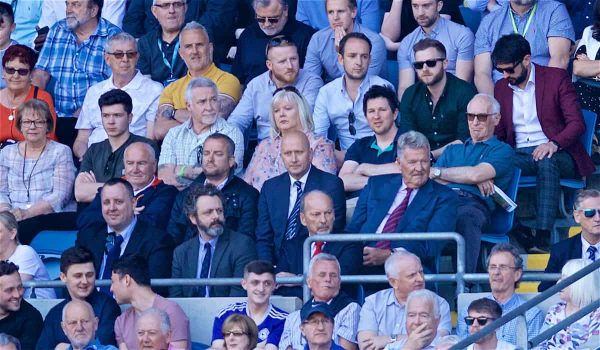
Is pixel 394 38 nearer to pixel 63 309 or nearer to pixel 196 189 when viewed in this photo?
pixel 196 189

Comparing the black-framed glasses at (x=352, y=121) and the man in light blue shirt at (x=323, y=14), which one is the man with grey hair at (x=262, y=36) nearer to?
the man in light blue shirt at (x=323, y=14)

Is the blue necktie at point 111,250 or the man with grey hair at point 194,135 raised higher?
the man with grey hair at point 194,135

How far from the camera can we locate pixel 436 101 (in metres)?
13.6

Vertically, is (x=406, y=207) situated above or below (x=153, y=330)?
above

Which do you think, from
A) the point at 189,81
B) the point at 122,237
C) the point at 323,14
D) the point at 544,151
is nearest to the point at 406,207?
the point at 544,151

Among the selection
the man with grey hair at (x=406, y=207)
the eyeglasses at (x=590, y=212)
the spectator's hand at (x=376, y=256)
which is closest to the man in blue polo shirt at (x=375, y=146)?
the man with grey hair at (x=406, y=207)

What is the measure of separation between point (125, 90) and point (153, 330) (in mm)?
3801

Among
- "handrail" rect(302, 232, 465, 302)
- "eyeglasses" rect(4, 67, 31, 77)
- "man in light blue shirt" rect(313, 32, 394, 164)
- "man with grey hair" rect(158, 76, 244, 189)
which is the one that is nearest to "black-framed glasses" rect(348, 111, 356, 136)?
"man in light blue shirt" rect(313, 32, 394, 164)

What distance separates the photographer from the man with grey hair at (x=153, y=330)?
36.6 ft

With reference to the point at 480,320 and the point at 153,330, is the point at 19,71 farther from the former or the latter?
the point at 480,320

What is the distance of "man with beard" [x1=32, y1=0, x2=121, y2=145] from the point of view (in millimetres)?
15211

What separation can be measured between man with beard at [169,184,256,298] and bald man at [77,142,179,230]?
23.6 inches

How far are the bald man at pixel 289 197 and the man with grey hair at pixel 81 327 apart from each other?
156 centimetres

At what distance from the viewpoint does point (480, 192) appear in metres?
12.8
